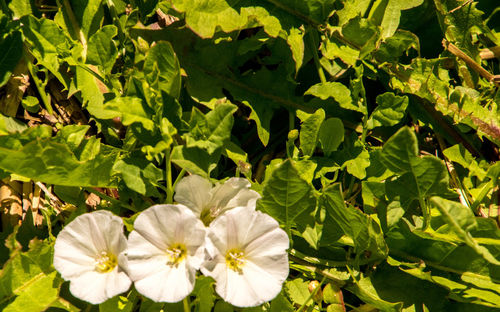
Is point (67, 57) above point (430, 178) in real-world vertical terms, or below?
above

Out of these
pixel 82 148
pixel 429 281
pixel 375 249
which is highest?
pixel 82 148

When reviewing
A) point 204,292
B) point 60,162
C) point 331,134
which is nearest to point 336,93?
point 331,134

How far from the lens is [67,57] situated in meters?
2.21

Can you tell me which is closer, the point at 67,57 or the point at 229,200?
the point at 229,200

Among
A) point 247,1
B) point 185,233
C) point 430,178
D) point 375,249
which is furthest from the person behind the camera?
point 247,1

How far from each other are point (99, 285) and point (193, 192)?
1.67ft

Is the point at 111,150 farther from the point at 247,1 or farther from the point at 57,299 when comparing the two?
the point at 247,1

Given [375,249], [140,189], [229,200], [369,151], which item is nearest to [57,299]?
[140,189]

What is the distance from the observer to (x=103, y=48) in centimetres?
222

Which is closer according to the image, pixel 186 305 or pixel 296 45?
pixel 186 305

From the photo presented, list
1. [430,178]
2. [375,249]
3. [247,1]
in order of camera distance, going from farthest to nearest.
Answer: [247,1] < [375,249] < [430,178]

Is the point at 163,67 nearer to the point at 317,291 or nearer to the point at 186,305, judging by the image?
the point at 186,305

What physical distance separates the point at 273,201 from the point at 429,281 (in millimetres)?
895

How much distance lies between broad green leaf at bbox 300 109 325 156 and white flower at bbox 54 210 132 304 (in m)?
0.91
